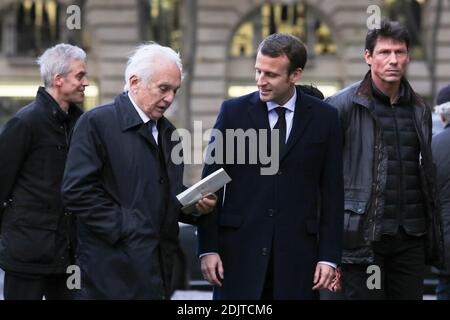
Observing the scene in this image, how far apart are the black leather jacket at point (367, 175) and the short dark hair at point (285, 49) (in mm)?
767

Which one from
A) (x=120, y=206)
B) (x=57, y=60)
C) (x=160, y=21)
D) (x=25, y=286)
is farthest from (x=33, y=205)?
(x=160, y=21)

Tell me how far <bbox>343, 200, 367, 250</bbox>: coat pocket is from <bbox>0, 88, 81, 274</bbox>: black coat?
1663 millimetres

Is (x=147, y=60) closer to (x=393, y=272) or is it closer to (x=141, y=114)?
(x=141, y=114)

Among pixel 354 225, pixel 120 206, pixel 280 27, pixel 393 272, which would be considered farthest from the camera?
pixel 280 27

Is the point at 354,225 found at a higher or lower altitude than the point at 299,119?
lower

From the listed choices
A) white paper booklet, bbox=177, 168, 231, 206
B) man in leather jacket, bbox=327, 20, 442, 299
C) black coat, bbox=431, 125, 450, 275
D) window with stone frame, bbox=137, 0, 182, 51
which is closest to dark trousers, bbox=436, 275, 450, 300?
black coat, bbox=431, 125, 450, 275

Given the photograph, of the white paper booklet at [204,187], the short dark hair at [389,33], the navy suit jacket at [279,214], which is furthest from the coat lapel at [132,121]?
the short dark hair at [389,33]

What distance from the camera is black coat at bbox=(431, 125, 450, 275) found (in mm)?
7090

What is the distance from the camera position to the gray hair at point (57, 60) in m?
6.24

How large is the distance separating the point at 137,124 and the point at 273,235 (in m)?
0.91

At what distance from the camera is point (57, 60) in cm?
627

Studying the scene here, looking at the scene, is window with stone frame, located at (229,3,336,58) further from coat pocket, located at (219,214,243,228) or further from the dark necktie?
coat pocket, located at (219,214,243,228)

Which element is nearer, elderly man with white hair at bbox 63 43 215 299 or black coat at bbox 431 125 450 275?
elderly man with white hair at bbox 63 43 215 299

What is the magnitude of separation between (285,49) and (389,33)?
3.30ft
